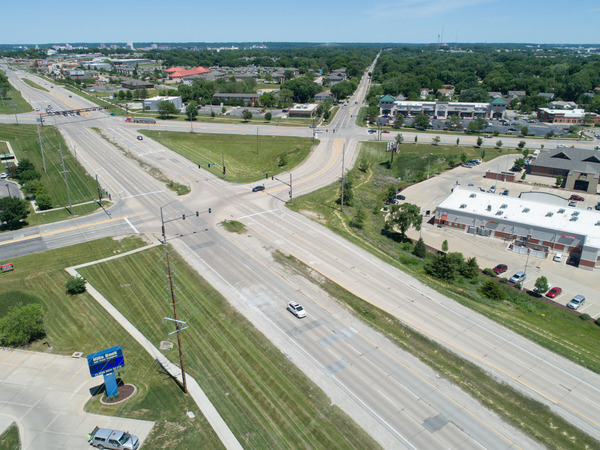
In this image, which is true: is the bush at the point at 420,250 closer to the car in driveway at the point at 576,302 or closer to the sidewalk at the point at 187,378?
the car in driveway at the point at 576,302

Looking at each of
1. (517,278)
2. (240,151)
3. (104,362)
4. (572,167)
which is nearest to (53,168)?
(240,151)

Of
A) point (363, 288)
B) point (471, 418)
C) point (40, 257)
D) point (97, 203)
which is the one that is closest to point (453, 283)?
point (363, 288)

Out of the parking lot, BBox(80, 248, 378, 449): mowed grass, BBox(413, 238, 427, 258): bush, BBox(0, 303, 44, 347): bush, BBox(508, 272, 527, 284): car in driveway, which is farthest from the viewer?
BBox(413, 238, 427, 258): bush

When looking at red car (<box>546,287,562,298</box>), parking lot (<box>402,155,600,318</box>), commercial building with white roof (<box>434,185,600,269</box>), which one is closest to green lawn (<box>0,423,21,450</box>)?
parking lot (<box>402,155,600,318</box>)

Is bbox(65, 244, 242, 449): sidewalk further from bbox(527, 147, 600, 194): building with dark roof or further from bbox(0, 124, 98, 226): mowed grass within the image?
bbox(527, 147, 600, 194): building with dark roof

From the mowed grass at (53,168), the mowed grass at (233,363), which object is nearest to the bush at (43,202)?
the mowed grass at (53,168)

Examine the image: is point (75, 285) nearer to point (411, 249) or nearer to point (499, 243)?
point (411, 249)

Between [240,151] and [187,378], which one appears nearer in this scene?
[187,378]
